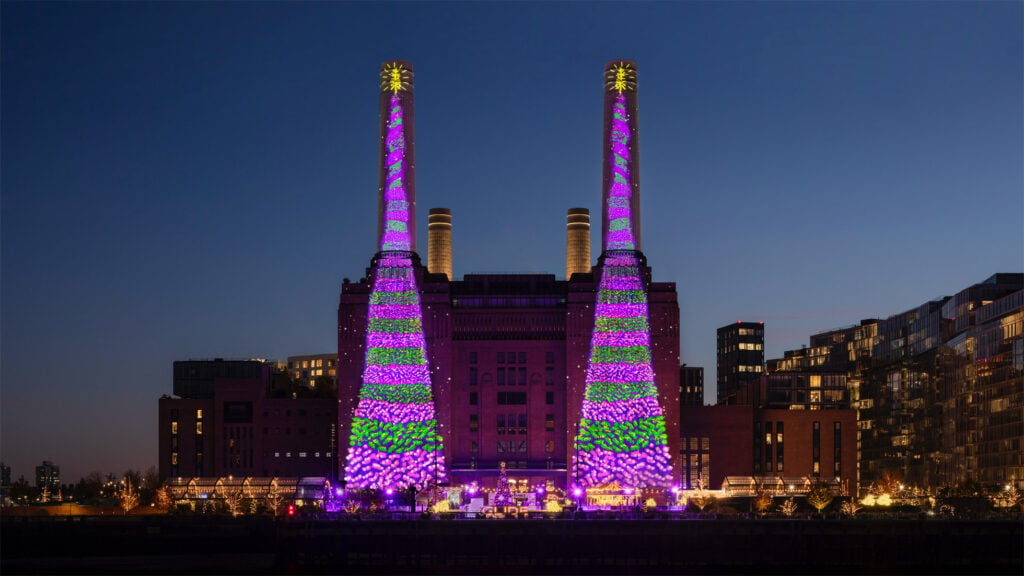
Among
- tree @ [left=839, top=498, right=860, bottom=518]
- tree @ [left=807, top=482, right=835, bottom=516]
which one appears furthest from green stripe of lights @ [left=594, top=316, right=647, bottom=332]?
tree @ [left=839, top=498, right=860, bottom=518]

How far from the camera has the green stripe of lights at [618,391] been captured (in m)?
194

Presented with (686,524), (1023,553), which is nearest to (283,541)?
(686,524)

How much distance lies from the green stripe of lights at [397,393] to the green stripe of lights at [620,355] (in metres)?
21.2

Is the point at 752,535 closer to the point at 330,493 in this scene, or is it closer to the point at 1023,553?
the point at 1023,553

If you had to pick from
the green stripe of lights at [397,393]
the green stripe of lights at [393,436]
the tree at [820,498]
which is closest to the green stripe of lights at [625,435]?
the tree at [820,498]

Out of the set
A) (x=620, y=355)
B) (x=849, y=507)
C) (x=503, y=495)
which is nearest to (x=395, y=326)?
(x=620, y=355)

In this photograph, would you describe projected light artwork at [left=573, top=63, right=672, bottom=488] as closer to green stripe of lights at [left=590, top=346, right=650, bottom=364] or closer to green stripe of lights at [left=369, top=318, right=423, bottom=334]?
green stripe of lights at [left=590, top=346, right=650, bottom=364]

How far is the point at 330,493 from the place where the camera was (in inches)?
7554

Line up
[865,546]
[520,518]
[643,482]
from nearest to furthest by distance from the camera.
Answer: [865,546] → [520,518] → [643,482]

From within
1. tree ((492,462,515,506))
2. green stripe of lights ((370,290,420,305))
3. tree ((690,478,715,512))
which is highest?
green stripe of lights ((370,290,420,305))

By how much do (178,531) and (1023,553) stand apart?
77272 mm

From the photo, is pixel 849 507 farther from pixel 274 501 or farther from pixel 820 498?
pixel 274 501

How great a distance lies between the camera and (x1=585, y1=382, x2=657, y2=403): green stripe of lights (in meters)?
194

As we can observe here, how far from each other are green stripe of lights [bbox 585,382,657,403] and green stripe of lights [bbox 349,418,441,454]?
19811mm
